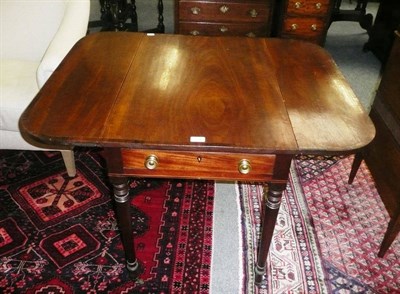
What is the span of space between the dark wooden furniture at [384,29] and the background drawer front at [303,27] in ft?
2.84

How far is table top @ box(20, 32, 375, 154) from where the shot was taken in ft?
3.42

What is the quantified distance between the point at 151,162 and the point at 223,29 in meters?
1.88

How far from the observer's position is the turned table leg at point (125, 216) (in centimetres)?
120

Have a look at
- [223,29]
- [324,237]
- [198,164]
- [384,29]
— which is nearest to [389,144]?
[324,237]

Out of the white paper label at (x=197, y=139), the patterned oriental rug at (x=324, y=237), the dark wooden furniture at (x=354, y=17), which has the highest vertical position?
the white paper label at (x=197, y=139)

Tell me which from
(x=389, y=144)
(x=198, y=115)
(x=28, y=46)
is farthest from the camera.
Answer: (x=28, y=46)

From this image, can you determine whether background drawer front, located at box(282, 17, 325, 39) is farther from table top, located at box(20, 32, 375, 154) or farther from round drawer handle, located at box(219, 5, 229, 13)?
table top, located at box(20, 32, 375, 154)

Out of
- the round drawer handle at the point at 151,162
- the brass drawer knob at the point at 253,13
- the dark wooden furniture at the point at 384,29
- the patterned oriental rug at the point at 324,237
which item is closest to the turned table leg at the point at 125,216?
the round drawer handle at the point at 151,162

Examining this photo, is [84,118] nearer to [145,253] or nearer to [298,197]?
[145,253]

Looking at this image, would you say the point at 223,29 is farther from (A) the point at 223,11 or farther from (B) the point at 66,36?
(B) the point at 66,36

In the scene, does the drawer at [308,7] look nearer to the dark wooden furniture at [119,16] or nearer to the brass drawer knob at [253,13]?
the brass drawer knob at [253,13]

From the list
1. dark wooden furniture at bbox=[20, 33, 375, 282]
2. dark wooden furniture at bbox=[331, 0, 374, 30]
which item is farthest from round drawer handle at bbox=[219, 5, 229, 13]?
dark wooden furniture at bbox=[331, 0, 374, 30]

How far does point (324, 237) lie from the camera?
173 cm

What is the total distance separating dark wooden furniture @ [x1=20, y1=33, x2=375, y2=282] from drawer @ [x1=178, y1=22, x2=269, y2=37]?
49.6 inches
